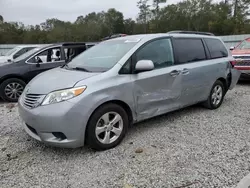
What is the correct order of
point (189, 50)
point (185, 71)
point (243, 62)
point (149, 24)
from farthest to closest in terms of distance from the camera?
point (149, 24) < point (243, 62) < point (189, 50) < point (185, 71)

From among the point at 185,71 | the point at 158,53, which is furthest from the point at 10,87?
the point at 185,71

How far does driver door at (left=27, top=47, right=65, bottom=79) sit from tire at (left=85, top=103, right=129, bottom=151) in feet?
12.9

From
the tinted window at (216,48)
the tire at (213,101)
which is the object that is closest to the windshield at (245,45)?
the tinted window at (216,48)

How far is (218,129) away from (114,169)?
206cm

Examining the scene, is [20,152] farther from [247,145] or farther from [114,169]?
[247,145]

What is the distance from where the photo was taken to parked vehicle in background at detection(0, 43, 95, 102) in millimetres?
5883

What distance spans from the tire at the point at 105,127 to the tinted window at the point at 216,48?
8.52 feet

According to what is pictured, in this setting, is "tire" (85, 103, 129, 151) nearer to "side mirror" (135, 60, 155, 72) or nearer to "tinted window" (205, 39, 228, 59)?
"side mirror" (135, 60, 155, 72)

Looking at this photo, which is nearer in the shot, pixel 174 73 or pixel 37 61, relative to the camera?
pixel 174 73

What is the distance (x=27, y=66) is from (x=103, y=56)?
11.1 ft

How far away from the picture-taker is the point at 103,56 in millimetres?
3691

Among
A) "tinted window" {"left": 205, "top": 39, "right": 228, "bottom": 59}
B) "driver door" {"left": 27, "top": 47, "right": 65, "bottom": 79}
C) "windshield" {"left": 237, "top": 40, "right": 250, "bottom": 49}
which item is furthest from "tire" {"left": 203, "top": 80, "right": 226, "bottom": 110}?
"driver door" {"left": 27, "top": 47, "right": 65, "bottom": 79}

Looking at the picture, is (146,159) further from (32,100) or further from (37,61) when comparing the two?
(37,61)

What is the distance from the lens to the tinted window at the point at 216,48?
474 cm
